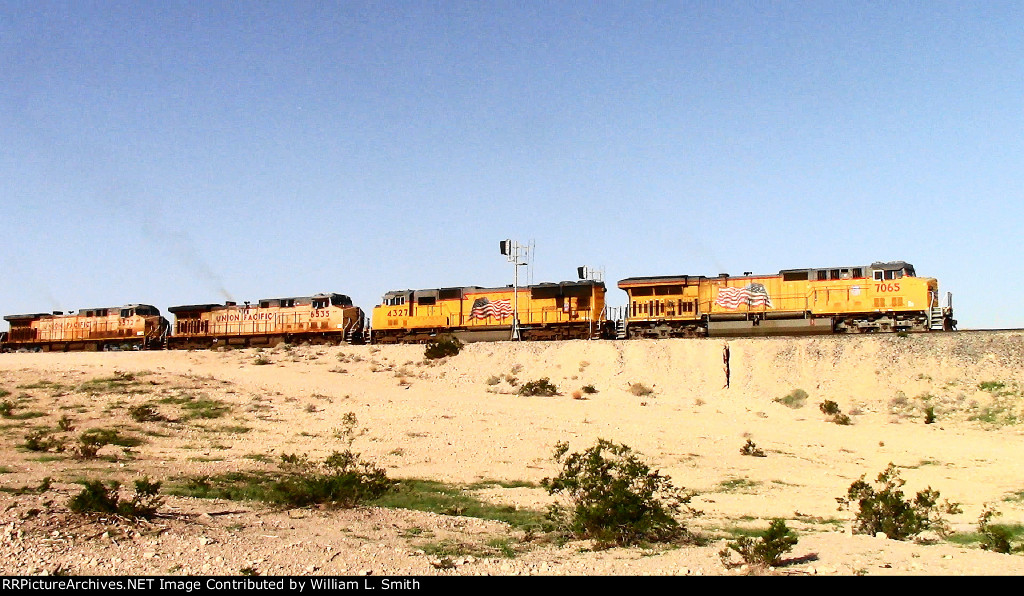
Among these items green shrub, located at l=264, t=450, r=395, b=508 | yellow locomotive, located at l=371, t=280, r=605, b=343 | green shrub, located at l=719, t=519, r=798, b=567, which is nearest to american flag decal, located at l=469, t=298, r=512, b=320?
yellow locomotive, located at l=371, t=280, r=605, b=343

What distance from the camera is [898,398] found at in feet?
92.2

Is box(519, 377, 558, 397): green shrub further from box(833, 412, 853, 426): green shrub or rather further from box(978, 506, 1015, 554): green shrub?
box(978, 506, 1015, 554): green shrub

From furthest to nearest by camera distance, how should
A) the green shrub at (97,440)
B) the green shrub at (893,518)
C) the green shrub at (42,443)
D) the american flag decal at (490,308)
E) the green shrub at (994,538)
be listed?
1. the american flag decal at (490,308)
2. the green shrub at (42,443)
3. the green shrub at (97,440)
4. the green shrub at (893,518)
5. the green shrub at (994,538)

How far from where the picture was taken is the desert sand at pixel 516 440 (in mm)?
8664

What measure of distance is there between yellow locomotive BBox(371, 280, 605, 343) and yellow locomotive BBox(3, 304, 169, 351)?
16633 millimetres

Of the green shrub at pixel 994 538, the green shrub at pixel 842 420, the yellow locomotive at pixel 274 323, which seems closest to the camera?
the green shrub at pixel 994 538

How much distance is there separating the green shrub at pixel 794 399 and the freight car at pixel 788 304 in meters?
6.60

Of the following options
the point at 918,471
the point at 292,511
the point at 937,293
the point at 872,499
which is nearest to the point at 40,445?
the point at 292,511

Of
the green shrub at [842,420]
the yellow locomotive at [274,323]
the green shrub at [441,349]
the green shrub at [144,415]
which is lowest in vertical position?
the green shrub at [842,420]

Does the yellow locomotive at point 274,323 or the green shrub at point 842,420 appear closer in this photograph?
the green shrub at point 842,420

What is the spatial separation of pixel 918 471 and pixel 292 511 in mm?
14530

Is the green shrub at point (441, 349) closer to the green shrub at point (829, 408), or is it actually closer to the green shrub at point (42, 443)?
the green shrub at point (829, 408)

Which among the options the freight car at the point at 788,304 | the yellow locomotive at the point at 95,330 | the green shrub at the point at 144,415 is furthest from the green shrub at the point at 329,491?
the yellow locomotive at the point at 95,330
